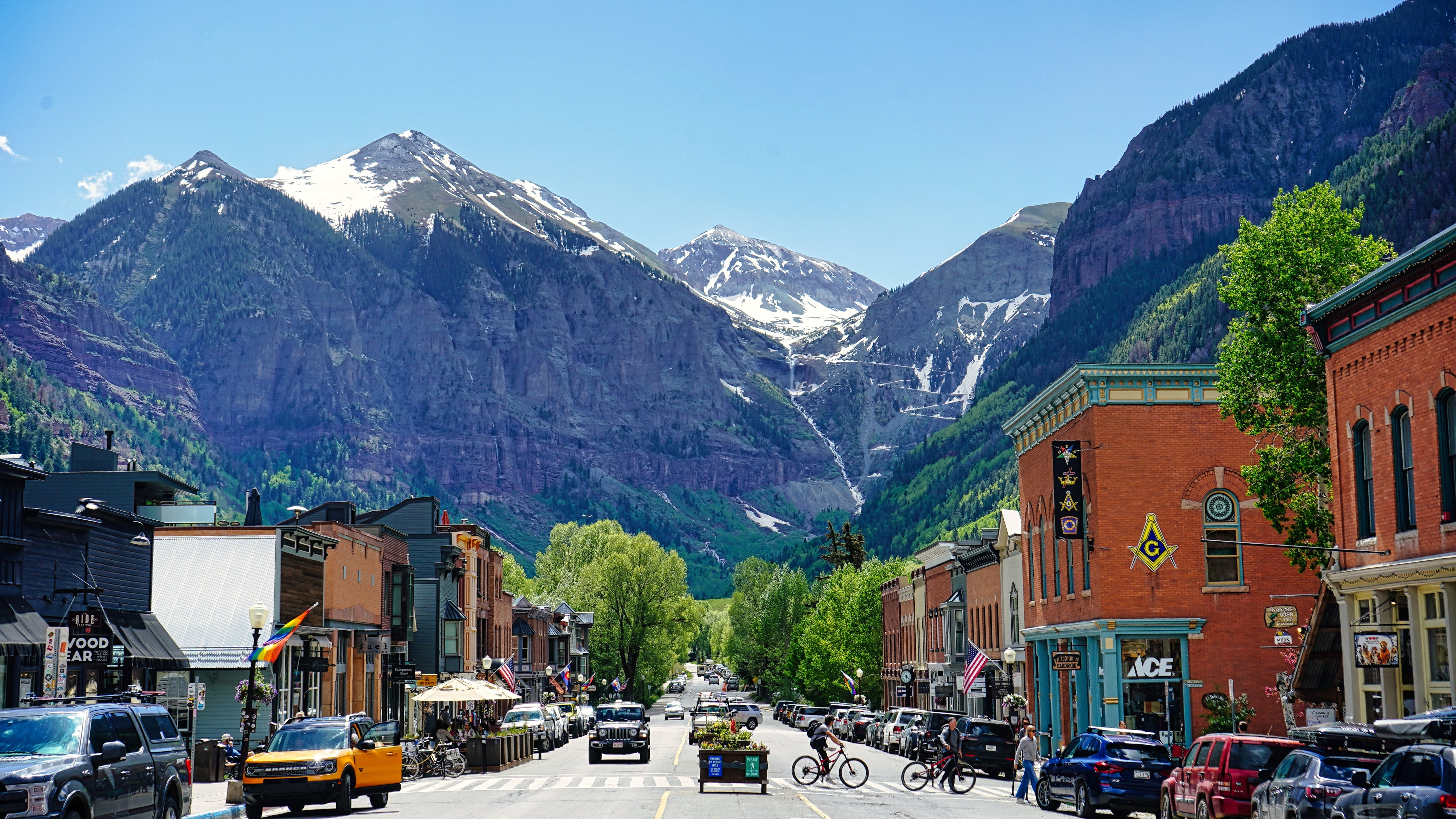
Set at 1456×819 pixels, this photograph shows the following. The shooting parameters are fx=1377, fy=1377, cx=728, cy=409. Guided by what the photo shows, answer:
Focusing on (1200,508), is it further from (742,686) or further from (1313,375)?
(742,686)

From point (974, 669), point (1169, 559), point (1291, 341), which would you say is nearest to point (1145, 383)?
point (1169, 559)

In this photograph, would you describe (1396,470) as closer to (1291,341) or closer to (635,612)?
(1291,341)

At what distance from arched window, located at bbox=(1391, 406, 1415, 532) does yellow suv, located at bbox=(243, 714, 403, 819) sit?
2201 cm

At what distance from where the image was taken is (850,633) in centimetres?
10238

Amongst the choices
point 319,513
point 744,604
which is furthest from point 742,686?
point 319,513

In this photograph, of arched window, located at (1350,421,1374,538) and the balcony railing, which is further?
the balcony railing

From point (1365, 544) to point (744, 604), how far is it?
139584 mm

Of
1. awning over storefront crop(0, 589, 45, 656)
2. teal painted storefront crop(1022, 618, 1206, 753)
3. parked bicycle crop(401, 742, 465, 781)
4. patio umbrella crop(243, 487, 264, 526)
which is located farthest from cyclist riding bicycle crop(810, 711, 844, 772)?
patio umbrella crop(243, 487, 264, 526)

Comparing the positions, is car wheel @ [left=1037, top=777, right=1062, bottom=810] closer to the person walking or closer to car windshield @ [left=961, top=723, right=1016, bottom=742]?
the person walking

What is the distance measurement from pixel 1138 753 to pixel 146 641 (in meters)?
26.1

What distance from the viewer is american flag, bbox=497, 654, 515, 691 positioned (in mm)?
80375

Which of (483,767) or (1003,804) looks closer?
(1003,804)

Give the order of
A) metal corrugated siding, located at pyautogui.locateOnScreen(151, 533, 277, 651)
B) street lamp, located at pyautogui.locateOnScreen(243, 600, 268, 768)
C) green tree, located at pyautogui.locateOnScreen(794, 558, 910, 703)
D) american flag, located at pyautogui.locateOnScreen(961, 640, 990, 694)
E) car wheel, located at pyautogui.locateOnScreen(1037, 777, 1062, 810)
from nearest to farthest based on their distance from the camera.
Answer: street lamp, located at pyautogui.locateOnScreen(243, 600, 268, 768) → car wheel, located at pyautogui.locateOnScreen(1037, 777, 1062, 810) → metal corrugated siding, located at pyautogui.locateOnScreen(151, 533, 277, 651) → american flag, located at pyautogui.locateOnScreen(961, 640, 990, 694) → green tree, located at pyautogui.locateOnScreen(794, 558, 910, 703)

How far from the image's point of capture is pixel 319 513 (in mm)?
74375
